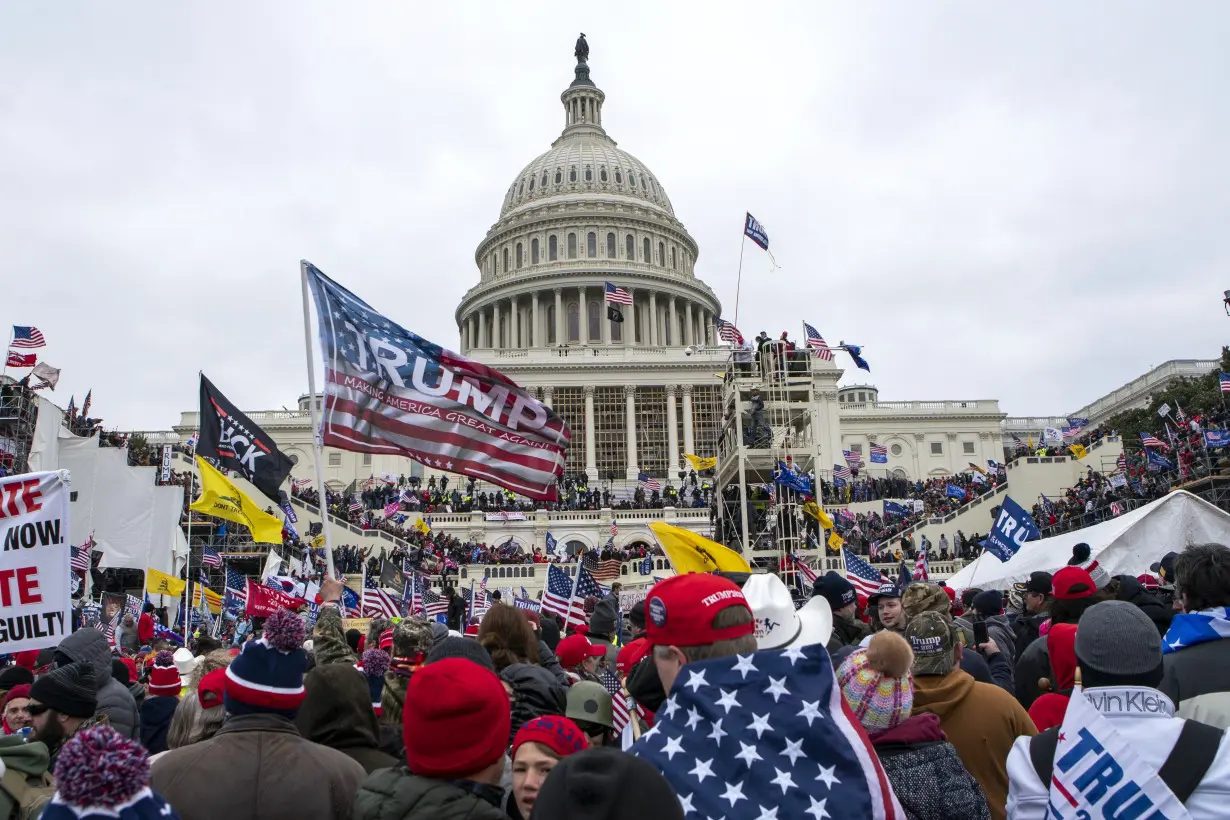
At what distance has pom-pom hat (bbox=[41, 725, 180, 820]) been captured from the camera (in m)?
2.55

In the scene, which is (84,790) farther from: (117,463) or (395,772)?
(117,463)

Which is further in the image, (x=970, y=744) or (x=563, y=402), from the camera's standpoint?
(x=563, y=402)

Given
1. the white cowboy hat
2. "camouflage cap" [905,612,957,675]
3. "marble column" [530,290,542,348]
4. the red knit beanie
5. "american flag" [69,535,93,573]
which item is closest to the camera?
the red knit beanie

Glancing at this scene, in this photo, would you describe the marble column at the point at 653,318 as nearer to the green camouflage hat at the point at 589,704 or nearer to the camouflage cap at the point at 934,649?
the camouflage cap at the point at 934,649

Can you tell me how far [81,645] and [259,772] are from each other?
3474 mm

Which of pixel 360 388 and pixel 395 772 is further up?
pixel 360 388

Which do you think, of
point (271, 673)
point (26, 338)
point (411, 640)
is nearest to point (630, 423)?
point (26, 338)

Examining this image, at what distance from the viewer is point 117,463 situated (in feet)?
88.7

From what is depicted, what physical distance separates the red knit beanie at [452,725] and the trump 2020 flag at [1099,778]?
71.0 inches

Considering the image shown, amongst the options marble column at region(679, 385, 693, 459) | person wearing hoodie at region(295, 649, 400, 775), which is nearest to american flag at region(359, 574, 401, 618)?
person wearing hoodie at region(295, 649, 400, 775)

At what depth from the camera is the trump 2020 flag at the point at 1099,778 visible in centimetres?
313

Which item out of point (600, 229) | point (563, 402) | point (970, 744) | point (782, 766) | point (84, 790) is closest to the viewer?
point (84, 790)

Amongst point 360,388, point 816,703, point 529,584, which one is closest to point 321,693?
point 816,703

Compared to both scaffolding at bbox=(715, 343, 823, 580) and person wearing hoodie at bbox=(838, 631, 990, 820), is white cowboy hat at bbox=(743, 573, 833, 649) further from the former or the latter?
scaffolding at bbox=(715, 343, 823, 580)
